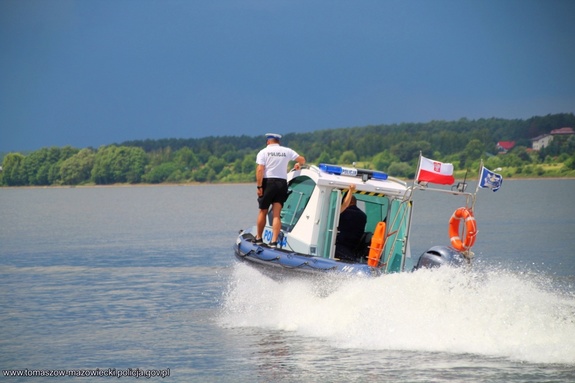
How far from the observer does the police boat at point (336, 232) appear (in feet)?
44.9

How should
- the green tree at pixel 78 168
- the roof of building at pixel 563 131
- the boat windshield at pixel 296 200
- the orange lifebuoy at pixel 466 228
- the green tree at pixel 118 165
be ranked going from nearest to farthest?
the orange lifebuoy at pixel 466 228 → the boat windshield at pixel 296 200 → the roof of building at pixel 563 131 → the green tree at pixel 118 165 → the green tree at pixel 78 168

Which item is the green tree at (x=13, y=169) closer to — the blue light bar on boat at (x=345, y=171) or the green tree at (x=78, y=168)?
the green tree at (x=78, y=168)

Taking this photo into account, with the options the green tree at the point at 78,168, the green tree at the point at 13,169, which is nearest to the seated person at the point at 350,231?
the green tree at the point at 78,168

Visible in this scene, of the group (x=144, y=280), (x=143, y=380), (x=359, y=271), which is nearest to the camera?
(x=143, y=380)

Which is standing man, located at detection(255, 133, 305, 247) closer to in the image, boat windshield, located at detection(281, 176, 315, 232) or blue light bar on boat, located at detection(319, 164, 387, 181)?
boat windshield, located at detection(281, 176, 315, 232)

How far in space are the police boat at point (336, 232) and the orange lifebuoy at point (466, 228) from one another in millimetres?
14

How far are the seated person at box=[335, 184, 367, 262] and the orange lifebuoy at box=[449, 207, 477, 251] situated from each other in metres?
1.53

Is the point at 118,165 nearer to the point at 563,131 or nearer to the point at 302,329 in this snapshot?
the point at 563,131

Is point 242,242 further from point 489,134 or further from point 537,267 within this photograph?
point 489,134

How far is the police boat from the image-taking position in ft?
44.9

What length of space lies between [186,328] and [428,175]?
4465 mm

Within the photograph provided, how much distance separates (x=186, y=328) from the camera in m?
15.1

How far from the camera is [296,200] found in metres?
15.4

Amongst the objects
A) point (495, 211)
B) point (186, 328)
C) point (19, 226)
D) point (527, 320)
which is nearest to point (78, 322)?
point (186, 328)
